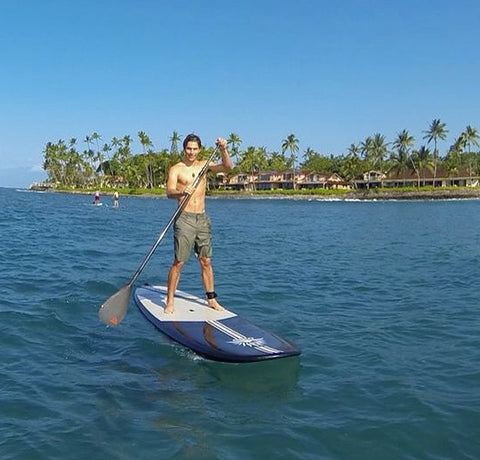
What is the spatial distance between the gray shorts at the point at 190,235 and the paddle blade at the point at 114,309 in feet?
2.94

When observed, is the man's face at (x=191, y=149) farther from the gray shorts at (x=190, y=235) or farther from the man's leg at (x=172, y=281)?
the man's leg at (x=172, y=281)

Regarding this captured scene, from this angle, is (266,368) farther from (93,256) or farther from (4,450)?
(93,256)

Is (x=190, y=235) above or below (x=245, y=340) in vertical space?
above

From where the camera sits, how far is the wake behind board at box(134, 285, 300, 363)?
5.93 meters

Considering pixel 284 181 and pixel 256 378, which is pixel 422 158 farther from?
pixel 256 378

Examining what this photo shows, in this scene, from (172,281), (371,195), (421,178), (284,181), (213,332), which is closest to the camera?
(213,332)

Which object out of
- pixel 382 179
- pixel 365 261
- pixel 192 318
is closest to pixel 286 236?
pixel 365 261

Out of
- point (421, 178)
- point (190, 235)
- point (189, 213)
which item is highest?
point (421, 178)

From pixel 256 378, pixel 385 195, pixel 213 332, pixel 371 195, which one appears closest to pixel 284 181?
pixel 371 195

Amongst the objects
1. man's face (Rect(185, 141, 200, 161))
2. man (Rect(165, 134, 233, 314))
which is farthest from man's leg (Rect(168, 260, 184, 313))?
man's face (Rect(185, 141, 200, 161))

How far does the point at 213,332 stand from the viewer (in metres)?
6.65

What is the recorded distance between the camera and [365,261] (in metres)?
15.8

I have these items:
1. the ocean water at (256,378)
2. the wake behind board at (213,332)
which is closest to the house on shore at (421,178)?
the ocean water at (256,378)

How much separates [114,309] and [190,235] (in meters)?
1.45
